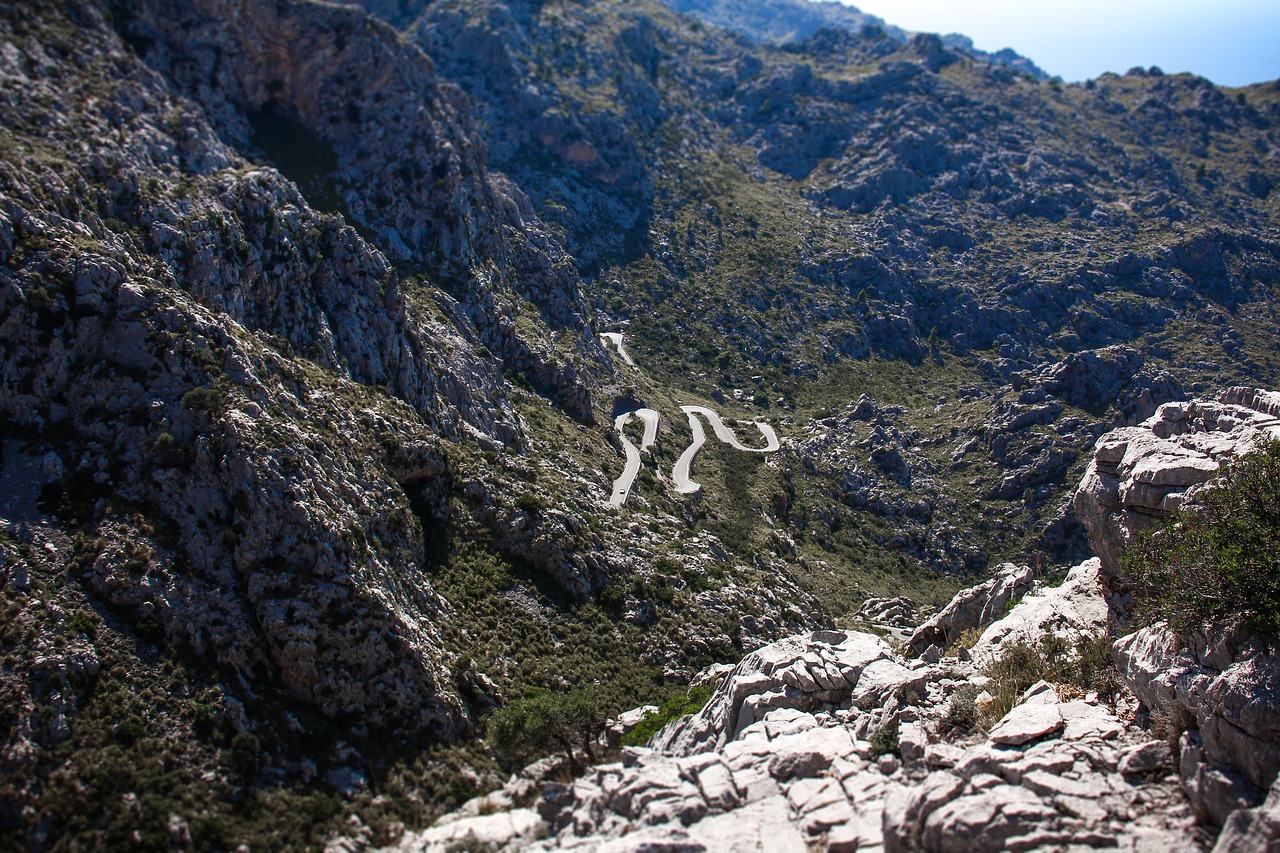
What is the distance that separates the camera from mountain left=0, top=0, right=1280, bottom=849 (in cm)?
3347

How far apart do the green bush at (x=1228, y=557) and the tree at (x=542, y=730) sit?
910 inches

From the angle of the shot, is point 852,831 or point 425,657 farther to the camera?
point 425,657

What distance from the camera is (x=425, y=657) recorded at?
38906 mm

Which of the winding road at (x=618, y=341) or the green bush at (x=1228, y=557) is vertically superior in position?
the green bush at (x=1228, y=557)

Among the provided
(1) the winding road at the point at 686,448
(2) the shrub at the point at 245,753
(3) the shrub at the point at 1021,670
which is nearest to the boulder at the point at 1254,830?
(3) the shrub at the point at 1021,670

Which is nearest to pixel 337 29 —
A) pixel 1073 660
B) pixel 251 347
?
pixel 251 347

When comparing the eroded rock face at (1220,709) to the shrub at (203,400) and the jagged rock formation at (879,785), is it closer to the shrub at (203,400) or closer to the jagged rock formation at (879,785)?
the jagged rock formation at (879,785)

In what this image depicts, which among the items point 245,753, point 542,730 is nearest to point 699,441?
point 542,730

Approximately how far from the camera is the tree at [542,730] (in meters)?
36.2

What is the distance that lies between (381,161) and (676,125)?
102 m

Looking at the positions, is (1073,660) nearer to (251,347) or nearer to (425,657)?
(425,657)

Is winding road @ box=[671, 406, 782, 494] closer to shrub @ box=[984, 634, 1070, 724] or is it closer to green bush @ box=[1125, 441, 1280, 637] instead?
shrub @ box=[984, 634, 1070, 724]

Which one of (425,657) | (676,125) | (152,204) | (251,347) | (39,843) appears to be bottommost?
(39,843)

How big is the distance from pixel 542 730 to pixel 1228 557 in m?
27.6
